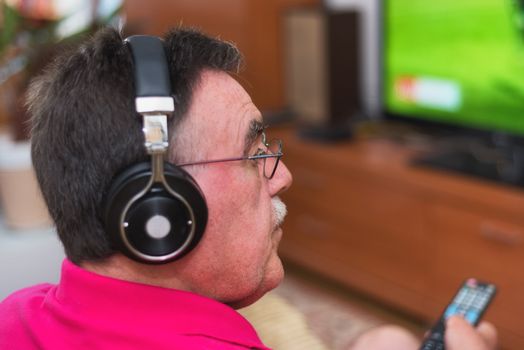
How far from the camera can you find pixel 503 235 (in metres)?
2.13

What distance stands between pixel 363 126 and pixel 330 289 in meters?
0.66

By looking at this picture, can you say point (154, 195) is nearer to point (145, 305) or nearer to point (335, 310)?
point (145, 305)

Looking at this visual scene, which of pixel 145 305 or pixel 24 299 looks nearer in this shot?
pixel 145 305

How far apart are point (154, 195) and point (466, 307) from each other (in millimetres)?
640

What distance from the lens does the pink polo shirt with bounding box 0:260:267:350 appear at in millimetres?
766

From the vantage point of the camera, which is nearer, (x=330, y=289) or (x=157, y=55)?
(x=157, y=55)

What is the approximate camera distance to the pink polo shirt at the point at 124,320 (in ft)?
2.51

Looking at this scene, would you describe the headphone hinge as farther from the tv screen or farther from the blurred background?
the tv screen

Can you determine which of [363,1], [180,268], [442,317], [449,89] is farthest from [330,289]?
[180,268]

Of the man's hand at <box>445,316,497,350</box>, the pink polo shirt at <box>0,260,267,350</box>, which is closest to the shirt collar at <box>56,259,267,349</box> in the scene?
the pink polo shirt at <box>0,260,267,350</box>

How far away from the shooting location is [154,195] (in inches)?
29.3

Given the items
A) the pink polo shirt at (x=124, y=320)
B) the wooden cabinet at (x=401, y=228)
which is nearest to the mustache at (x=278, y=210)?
the pink polo shirt at (x=124, y=320)

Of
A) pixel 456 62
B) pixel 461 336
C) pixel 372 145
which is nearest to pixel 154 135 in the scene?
pixel 461 336

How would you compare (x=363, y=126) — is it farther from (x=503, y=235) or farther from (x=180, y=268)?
(x=180, y=268)
